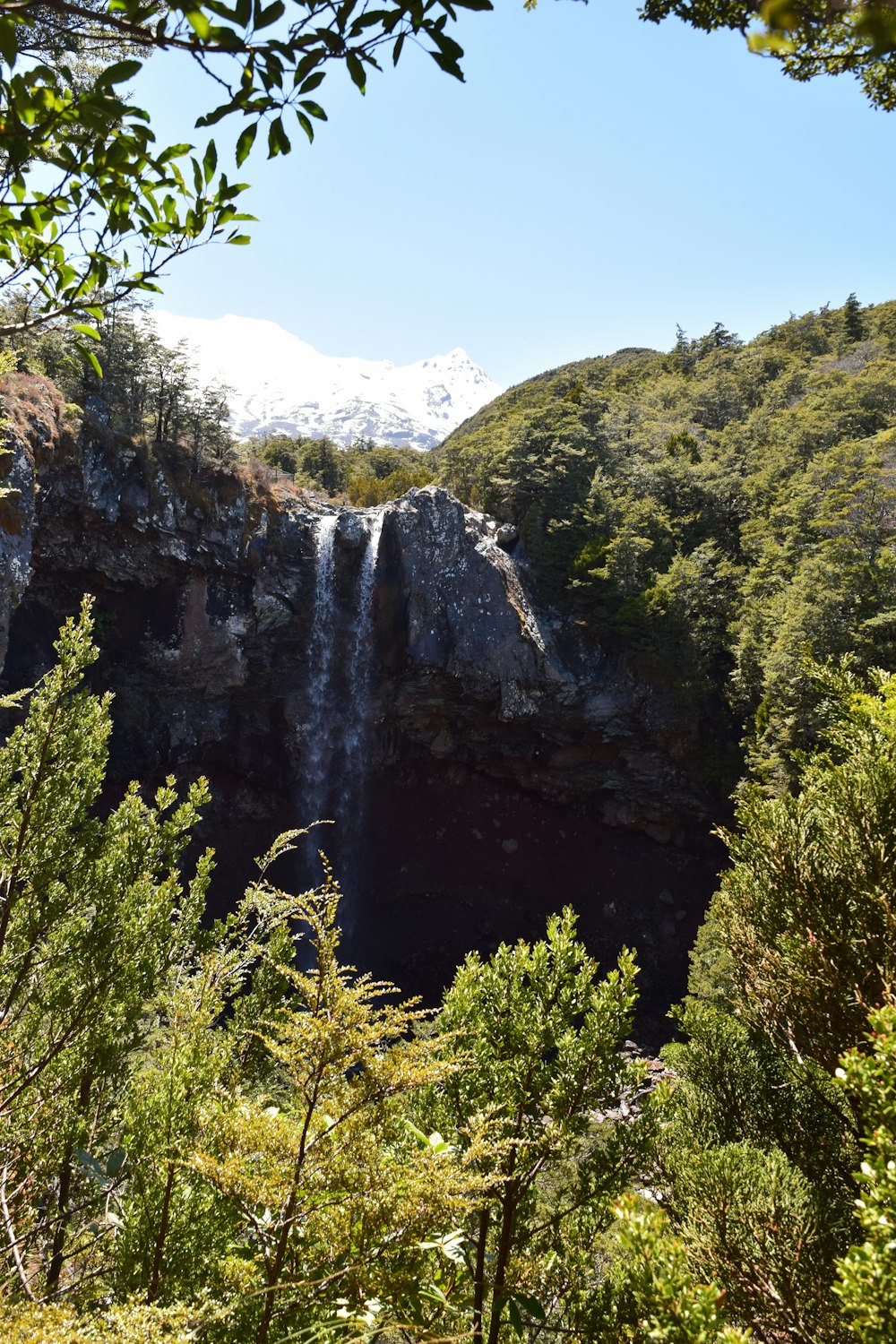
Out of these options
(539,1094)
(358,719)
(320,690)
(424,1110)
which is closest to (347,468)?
(320,690)

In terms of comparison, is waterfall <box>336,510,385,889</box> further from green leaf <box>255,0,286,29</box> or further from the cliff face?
green leaf <box>255,0,286,29</box>

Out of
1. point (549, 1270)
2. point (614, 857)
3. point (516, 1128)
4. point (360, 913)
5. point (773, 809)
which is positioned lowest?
point (360, 913)

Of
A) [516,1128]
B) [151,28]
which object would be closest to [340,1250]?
[516,1128]

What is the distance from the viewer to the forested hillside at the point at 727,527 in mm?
13367

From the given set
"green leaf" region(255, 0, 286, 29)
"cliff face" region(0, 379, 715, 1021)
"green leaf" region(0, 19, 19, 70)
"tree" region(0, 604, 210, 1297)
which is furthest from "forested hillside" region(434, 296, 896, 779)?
"green leaf" region(0, 19, 19, 70)

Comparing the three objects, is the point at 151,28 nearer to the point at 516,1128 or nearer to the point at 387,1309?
the point at 387,1309

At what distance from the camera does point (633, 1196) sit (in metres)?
1.99

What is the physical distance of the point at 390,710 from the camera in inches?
771

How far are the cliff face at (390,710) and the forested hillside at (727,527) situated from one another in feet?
5.23

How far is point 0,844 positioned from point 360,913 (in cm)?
1736

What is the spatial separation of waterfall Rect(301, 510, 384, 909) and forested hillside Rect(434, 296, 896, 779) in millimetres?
5421

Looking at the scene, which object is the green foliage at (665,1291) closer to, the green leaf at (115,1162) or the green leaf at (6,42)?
the green leaf at (115,1162)

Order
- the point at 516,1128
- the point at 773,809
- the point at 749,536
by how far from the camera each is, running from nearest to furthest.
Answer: the point at 516,1128, the point at 773,809, the point at 749,536

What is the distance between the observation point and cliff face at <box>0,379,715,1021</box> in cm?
1775
